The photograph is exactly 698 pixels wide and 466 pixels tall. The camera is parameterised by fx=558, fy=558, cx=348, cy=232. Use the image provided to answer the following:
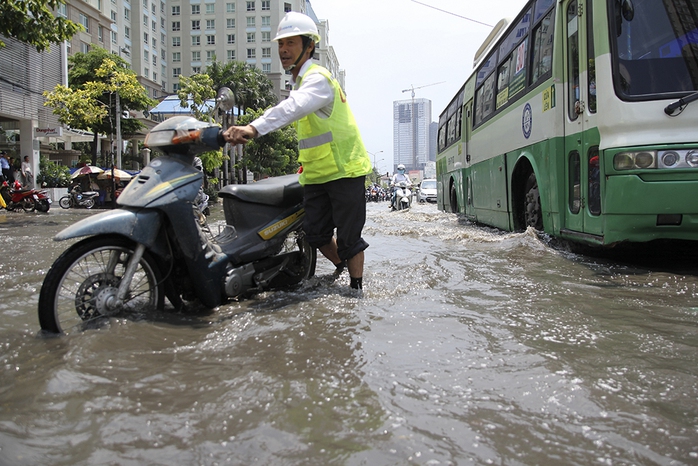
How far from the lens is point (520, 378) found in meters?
2.28

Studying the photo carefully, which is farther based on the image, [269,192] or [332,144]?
[269,192]

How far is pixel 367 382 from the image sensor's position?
225 centimetres

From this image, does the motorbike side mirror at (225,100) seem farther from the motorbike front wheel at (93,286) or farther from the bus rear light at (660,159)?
the bus rear light at (660,159)

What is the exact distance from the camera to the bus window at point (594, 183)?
4953mm

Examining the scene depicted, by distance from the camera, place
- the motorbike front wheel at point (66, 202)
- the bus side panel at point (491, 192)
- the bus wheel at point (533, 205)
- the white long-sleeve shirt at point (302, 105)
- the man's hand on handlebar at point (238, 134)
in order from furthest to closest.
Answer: the motorbike front wheel at point (66, 202)
the bus side panel at point (491, 192)
the bus wheel at point (533, 205)
the white long-sleeve shirt at point (302, 105)
the man's hand on handlebar at point (238, 134)

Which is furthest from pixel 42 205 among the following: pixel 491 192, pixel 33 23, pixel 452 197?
pixel 491 192

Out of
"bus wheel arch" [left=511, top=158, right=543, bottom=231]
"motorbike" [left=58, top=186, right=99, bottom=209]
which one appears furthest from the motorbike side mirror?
"motorbike" [left=58, top=186, right=99, bottom=209]

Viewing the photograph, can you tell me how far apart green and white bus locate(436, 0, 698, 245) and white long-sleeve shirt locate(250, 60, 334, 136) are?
251 cm

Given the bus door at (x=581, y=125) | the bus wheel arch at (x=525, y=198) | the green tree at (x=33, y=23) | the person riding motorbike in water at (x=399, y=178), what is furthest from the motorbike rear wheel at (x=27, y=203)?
the bus door at (x=581, y=125)

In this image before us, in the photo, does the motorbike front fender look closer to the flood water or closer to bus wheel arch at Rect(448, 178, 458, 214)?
the flood water

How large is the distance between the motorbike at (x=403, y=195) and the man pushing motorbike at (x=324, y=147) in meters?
15.7

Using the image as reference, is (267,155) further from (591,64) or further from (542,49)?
(591,64)

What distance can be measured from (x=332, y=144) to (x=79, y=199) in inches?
840

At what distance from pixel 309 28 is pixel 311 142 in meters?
0.76
